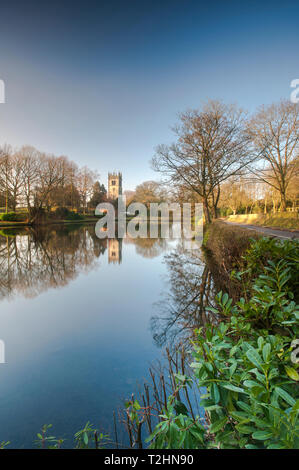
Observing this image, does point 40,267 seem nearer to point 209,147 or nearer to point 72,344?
point 72,344

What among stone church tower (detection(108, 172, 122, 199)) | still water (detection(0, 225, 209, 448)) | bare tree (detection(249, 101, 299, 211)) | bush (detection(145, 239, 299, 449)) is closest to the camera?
bush (detection(145, 239, 299, 449))

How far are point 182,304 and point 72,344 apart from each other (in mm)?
3282

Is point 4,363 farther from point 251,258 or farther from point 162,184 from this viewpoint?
point 162,184

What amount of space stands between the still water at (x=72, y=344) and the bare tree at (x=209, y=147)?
720 cm

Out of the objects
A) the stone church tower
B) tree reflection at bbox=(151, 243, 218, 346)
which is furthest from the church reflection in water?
the stone church tower

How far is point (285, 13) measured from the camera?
3.77 metres

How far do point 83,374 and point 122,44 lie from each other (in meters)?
9.29

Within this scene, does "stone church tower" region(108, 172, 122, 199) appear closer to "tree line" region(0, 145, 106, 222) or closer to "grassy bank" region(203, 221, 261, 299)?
"tree line" region(0, 145, 106, 222)

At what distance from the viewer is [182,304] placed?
20.5 feet

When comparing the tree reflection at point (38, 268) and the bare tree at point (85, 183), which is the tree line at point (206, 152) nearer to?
the tree reflection at point (38, 268)

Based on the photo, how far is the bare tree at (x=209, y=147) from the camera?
13.0 m

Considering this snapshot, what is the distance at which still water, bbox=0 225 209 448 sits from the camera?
110 inches

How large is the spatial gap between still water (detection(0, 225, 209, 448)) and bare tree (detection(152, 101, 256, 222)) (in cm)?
720

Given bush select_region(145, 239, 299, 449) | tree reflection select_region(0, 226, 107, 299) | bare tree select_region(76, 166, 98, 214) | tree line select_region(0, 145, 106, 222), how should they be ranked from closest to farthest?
bush select_region(145, 239, 299, 449), tree reflection select_region(0, 226, 107, 299), tree line select_region(0, 145, 106, 222), bare tree select_region(76, 166, 98, 214)
